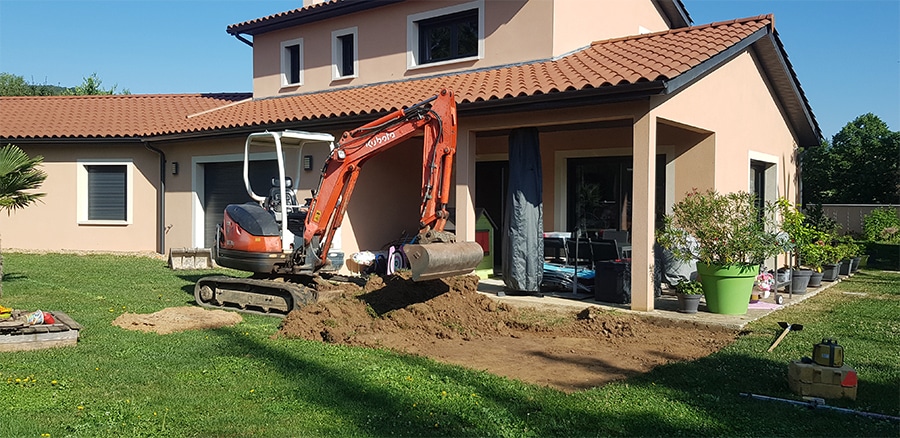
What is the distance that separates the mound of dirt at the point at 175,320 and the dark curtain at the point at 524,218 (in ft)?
13.1

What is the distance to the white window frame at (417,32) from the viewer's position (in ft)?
42.5

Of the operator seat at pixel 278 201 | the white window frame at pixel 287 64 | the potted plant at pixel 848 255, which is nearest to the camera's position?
the operator seat at pixel 278 201

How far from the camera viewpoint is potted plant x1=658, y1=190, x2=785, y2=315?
28.6 ft

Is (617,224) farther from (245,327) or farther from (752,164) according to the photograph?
(245,327)

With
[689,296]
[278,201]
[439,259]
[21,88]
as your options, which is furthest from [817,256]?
[21,88]

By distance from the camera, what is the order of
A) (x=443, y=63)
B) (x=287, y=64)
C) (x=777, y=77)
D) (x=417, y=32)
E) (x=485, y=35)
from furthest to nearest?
(x=287, y=64) → (x=417, y=32) → (x=443, y=63) → (x=777, y=77) → (x=485, y=35)

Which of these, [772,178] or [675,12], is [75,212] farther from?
[772,178]

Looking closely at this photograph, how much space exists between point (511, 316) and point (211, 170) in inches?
376

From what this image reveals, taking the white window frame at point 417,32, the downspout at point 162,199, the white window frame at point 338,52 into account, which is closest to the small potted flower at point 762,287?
the white window frame at point 417,32

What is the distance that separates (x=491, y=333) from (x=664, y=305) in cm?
301

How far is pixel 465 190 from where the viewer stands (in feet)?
35.7

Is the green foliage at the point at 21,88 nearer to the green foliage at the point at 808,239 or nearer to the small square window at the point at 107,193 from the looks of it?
the small square window at the point at 107,193

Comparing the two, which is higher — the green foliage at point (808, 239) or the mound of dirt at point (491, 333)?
the green foliage at point (808, 239)

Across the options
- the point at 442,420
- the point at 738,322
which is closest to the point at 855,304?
the point at 738,322
